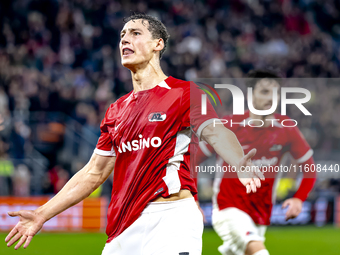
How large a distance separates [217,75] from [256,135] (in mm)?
10528

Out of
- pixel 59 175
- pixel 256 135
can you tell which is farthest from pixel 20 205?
pixel 256 135

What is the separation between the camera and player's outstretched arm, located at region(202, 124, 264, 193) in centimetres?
289

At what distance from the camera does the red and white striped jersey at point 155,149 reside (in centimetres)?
347

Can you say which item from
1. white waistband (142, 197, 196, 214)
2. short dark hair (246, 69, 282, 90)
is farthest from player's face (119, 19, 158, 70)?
short dark hair (246, 69, 282, 90)

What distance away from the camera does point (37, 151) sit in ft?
40.3

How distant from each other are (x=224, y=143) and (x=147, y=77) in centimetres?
95

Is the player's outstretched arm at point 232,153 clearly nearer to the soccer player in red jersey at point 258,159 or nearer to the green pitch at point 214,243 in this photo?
the soccer player in red jersey at point 258,159

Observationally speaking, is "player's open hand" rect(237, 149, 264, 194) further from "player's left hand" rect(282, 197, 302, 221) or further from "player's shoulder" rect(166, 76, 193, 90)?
"player's left hand" rect(282, 197, 302, 221)

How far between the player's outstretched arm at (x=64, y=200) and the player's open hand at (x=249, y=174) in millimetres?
1345

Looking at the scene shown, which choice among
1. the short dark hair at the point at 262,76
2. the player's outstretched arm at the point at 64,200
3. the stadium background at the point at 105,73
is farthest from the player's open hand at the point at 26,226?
the stadium background at the point at 105,73

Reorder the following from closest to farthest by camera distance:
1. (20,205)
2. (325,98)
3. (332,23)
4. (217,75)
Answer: (20,205) < (325,98) < (217,75) < (332,23)

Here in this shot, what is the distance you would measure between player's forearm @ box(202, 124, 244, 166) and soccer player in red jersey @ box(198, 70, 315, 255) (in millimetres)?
2310

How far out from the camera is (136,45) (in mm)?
3803

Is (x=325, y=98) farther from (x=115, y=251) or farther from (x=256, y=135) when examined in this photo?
(x=115, y=251)
